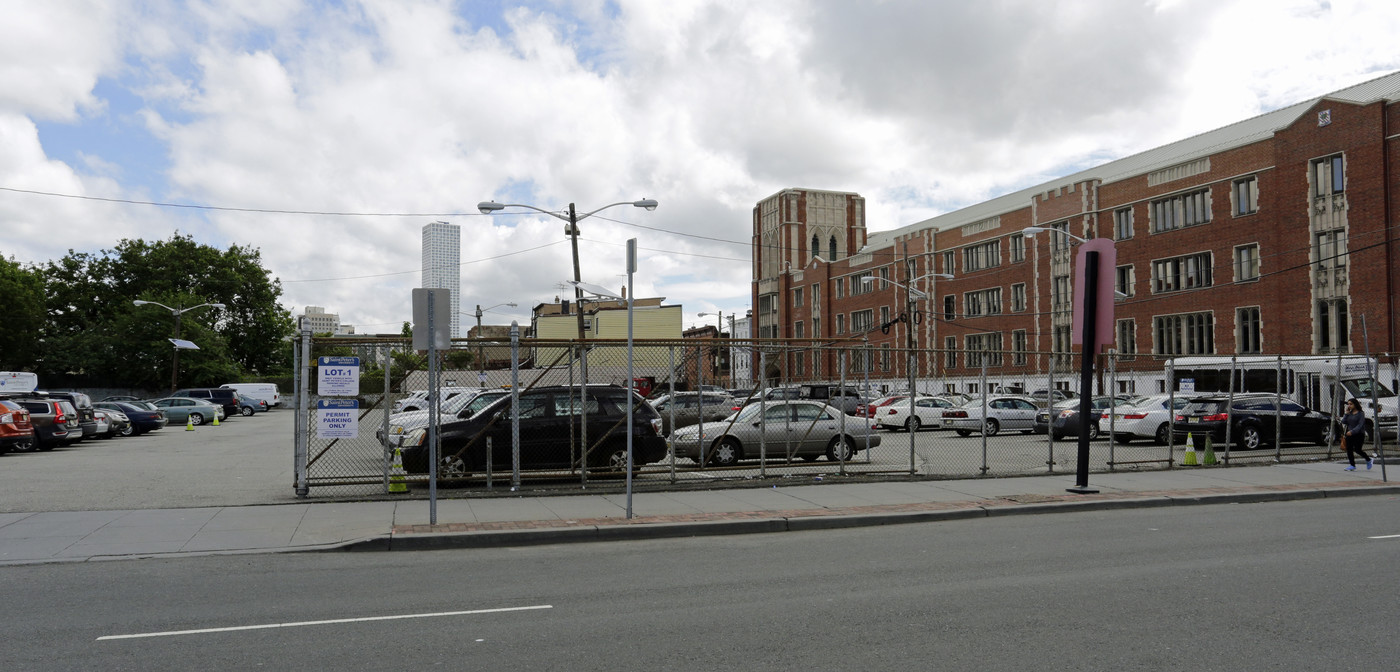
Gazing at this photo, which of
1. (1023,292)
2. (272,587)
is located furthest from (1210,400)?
(1023,292)

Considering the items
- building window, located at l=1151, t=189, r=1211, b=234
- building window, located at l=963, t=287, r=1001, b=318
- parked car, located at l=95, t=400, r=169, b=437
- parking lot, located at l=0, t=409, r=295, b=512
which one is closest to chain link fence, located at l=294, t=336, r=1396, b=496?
parking lot, located at l=0, t=409, r=295, b=512

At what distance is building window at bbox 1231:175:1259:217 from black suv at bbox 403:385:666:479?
3999 cm

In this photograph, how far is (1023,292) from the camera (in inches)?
2339

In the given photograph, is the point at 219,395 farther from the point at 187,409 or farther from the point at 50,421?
the point at 50,421

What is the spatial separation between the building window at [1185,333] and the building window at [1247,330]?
1.42 m

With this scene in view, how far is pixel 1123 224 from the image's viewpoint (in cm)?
5231

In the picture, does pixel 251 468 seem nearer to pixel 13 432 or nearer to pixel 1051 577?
pixel 13 432

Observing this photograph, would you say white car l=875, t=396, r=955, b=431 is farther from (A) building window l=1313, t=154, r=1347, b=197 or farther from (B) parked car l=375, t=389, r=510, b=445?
(A) building window l=1313, t=154, r=1347, b=197

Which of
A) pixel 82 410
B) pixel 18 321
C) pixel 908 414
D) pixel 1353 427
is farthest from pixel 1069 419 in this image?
pixel 18 321

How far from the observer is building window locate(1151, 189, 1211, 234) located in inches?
1879

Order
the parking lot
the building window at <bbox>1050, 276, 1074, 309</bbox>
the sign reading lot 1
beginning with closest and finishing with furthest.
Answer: the sign reading lot 1 < the parking lot < the building window at <bbox>1050, 276, 1074, 309</bbox>

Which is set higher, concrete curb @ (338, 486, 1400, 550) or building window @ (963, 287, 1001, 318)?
building window @ (963, 287, 1001, 318)

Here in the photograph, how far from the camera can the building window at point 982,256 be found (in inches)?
2447

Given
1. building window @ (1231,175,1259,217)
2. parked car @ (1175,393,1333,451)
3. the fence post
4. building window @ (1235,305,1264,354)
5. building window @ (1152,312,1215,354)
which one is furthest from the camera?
building window @ (1152,312,1215,354)
